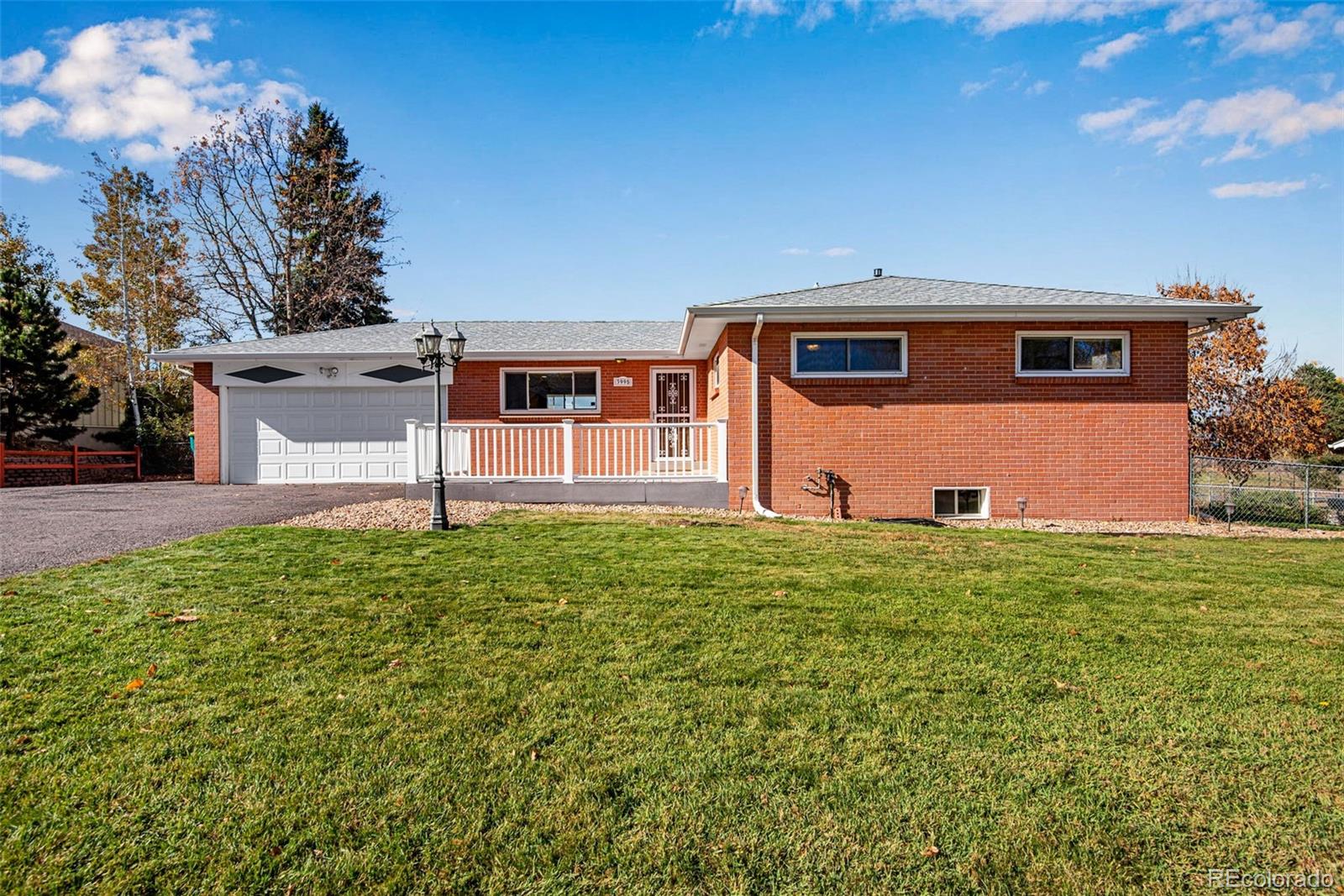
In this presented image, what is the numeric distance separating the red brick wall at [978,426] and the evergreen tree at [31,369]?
19744 mm

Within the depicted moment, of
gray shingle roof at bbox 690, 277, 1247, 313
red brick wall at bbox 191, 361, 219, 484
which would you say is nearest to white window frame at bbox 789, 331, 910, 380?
gray shingle roof at bbox 690, 277, 1247, 313

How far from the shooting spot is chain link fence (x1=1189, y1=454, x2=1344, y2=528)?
10461 mm

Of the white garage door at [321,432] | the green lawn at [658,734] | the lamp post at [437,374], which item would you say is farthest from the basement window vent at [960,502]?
the white garage door at [321,432]

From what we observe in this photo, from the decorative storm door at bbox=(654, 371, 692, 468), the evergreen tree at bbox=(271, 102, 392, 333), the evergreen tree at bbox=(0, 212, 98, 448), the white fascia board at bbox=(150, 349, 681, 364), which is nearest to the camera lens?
the white fascia board at bbox=(150, 349, 681, 364)

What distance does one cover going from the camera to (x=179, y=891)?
1.92m

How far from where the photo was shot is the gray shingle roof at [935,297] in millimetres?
9641

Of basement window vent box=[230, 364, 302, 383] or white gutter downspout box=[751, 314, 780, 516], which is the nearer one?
white gutter downspout box=[751, 314, 780, 516]

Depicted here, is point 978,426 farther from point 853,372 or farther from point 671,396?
point 671,396

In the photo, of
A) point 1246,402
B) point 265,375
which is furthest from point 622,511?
point 1246,402

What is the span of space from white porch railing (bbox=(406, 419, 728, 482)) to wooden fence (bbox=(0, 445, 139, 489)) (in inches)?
466

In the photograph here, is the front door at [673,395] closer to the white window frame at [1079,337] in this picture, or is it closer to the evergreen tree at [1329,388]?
the white window frame at [1079,337]

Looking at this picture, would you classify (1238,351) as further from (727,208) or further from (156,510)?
(156,510)

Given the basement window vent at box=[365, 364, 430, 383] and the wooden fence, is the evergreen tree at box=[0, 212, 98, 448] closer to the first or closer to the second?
the wooden fence

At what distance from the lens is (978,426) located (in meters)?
10.1
